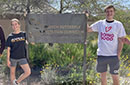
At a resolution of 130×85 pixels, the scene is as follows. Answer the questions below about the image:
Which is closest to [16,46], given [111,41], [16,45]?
[16,45]

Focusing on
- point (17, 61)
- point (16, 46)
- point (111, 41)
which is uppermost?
point (111, 41)

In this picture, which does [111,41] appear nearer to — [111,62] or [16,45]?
[111,62]

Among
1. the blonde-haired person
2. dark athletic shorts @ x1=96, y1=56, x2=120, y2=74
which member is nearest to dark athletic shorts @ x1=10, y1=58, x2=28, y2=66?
the blonde-haired person

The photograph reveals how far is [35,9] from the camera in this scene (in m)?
8.18

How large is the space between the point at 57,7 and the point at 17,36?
16.2 feet

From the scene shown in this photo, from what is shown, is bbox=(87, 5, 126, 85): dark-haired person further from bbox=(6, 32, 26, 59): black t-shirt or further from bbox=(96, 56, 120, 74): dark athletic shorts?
bbox=(6, 32, 26, 59): black t-shirt

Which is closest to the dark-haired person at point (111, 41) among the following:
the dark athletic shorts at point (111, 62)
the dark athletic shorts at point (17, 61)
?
the dark athletic shorts at point (111, 62)

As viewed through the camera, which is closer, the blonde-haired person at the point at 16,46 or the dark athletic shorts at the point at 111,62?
Result: the dark athletic shorts at the point at 111,62

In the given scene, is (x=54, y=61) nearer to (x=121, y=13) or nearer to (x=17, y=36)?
(x=17, y=36)

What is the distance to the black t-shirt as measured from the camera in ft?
12.2

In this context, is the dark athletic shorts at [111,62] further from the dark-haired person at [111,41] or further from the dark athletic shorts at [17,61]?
the dark athletic shorts at [17,61]

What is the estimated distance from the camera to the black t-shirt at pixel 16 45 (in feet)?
12.2

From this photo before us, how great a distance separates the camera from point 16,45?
374cm

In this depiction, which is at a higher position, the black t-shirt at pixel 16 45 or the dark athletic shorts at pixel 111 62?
the black t-shirt at pixel 16 45
